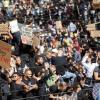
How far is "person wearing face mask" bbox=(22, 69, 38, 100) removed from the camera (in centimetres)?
1198

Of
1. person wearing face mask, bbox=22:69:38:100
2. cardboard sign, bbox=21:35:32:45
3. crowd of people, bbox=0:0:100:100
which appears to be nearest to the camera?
person wearing face mask, bbox=22:69:38:100

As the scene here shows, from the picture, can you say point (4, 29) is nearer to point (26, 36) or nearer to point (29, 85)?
point (26, 36)

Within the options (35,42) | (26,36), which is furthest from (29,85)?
(35,42)

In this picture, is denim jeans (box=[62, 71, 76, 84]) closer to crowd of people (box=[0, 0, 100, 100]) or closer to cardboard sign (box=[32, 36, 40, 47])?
crowd of people (box=[0, 0, 100, 100])

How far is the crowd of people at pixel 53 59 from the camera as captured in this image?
39.8ft

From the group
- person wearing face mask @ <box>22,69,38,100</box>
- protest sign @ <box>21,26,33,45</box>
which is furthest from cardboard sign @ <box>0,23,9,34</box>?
person wearing face mask @ <box>22,69,38,100</box>

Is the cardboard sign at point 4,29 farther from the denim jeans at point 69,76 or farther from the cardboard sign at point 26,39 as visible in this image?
the denim jeans at point 69,76

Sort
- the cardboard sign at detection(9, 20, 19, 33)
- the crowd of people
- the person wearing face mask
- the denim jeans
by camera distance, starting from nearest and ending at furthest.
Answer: the person wearing face mask
the crowd of people
the denim jeans
the cardboard sign at detection(9, 20, 19, 33)

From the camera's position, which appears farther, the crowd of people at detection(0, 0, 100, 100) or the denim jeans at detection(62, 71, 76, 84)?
the denim jeans at detection(62, 71, 76, 84)

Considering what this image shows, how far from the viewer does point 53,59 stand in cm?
1598

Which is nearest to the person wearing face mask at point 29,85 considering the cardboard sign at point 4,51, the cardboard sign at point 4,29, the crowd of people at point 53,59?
the crowd of people at point 53,59

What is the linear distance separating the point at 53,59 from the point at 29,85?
3.80 metres

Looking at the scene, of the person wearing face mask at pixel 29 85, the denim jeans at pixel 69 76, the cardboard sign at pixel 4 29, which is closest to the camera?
the person wearing face mask at pixel 29 85

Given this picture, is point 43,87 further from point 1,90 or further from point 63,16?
point 63,16
